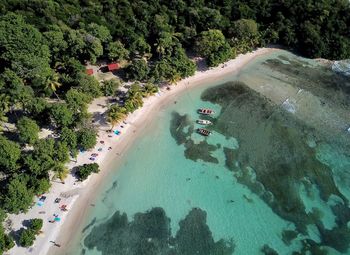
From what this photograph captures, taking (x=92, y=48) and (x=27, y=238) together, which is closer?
(x=27, y=238)

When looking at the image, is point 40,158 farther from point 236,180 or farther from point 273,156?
point 273,156

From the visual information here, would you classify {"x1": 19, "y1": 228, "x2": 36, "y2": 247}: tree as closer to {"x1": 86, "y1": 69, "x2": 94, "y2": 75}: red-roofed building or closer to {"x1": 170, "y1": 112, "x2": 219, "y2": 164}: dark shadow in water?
{"x1": 170, "y1": 112, "x2": 219, "y2": 164}: dark shadow in water

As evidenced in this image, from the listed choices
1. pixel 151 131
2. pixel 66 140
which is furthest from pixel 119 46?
pixel 66 140

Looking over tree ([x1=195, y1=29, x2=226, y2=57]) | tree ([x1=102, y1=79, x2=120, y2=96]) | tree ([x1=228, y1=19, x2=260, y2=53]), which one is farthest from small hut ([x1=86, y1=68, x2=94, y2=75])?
tree ([x1=228, y1=19, x2=260, y2=53])

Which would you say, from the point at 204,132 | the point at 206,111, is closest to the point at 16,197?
the point at 204,132

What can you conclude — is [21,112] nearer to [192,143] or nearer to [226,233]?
[192,143]
